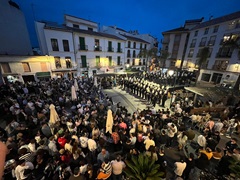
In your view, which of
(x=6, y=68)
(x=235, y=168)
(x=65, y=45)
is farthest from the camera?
(x=65, y=45)

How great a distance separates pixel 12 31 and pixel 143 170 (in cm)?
2343

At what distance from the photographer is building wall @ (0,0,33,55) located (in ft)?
48.7

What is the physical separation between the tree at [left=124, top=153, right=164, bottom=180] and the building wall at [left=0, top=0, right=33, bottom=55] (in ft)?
67.1

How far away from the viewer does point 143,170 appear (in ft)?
12.0

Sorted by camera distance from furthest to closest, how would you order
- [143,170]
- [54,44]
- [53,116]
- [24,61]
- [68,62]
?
1. [68,62]
2. [54,44]
3. [24,61]
4. [53,116]
5. [143,170]

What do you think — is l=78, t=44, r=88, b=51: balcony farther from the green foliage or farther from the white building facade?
the white building facade

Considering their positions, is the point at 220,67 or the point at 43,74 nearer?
the point at 43,74

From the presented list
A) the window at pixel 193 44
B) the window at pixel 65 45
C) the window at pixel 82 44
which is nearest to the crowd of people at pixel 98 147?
the window at pixel 65 45

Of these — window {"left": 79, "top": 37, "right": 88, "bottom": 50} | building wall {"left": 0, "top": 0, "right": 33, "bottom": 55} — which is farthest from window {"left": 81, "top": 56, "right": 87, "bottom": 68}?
building wall {"left": 0, "top": 0, "right": 33, "bottom": 55}

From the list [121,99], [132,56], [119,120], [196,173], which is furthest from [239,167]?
[132,56]

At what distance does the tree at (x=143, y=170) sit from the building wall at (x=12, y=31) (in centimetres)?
2044

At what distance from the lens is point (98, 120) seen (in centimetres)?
695

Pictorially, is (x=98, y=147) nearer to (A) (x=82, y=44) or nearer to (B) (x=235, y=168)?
(B) (x=235, y=168)

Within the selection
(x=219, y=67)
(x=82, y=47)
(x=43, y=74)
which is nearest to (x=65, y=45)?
(x=82, y=47)
